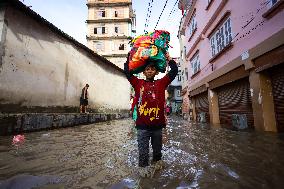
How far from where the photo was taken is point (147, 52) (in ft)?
10.2

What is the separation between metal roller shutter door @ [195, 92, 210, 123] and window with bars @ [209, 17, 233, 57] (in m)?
2.92

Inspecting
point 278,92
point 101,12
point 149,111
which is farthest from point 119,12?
point 149,111

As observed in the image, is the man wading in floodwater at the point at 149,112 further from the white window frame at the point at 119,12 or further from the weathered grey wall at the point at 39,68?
the white window frame at the point at 119,12

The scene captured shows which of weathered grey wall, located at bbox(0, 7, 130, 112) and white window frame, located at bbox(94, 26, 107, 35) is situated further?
white window frame, located at bbox(94, 26, 107, 35)

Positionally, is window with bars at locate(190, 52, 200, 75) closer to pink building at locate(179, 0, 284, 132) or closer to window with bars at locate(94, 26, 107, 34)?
pink building at locate(179, 0, 284, 132)

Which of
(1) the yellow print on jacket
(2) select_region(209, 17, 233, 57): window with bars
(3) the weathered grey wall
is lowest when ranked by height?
(1) the yellow print on jacket

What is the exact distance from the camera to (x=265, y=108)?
648 cm

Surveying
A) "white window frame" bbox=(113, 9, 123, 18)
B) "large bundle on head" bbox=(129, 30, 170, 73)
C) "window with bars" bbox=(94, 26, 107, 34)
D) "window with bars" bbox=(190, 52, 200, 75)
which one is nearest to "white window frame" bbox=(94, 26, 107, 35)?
"window with bars" bbox=(94, 26, 107, 34)

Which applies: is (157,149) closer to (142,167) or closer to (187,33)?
(142,167)

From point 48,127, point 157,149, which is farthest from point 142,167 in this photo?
point 48,127

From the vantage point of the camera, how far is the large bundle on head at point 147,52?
3.08 meters

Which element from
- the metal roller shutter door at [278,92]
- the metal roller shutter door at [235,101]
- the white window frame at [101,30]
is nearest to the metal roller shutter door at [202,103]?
the metal roller shutter door at [235,101]

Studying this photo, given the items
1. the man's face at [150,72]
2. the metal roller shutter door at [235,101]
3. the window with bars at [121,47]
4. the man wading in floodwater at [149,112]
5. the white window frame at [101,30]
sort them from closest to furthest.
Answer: the man wading in floodwater at [149,112], the man's face at [150,72], the metal roller shutter door at [235,101], the window with bars at [121,47], the white window frame at [101,30]

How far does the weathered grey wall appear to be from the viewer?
6824 millimetres
